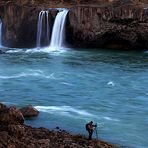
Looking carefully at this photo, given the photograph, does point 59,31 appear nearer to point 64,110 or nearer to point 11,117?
point 64,110

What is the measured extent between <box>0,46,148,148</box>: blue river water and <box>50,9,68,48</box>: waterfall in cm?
208

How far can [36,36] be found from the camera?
61844mm

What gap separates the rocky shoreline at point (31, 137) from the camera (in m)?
26.5

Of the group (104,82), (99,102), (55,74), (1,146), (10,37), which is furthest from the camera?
(10,37)

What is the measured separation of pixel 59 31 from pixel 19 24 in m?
5.02

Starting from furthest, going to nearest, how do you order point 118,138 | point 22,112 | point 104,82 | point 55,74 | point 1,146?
point 55,74 < point 104,82 < point 22,112 < point 118,138 < point 1,146

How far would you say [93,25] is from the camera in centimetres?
6044

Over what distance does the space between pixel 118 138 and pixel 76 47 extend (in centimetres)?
3193

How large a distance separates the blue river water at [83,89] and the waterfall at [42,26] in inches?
112

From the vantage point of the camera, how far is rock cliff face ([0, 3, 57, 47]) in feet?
202

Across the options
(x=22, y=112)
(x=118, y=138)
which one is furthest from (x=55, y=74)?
(x=118, y=138)

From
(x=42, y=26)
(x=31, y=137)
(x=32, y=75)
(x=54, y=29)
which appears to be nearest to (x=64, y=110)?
(x=31, y=137)

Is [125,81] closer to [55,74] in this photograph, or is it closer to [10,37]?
[55,74]

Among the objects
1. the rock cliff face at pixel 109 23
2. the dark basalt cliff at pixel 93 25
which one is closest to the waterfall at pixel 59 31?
the dark basalt cliff at pixel 93 25
